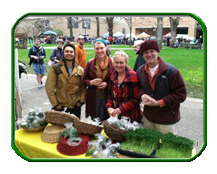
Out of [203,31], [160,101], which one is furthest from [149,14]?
[160,101]

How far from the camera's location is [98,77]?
2438mm

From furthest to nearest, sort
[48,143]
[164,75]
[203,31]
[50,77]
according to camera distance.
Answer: [50,77] → [48,143] → [164,75] → [203,31]

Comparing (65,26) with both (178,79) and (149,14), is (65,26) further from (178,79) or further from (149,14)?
(178,79)

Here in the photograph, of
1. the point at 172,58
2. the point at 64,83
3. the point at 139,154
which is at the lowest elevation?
the point at 139,154

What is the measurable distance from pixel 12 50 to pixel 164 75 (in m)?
1.44

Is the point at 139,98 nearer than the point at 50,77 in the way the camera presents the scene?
Yes

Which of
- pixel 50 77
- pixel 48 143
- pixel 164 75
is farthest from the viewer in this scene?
pixel 50 77

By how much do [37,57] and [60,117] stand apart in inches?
44.4

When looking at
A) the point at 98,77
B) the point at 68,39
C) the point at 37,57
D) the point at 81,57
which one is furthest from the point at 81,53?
the point at 98,77

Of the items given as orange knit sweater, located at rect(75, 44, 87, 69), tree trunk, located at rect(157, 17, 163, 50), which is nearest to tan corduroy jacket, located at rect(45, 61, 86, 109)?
orange knit sweater, located at rect(75, 44, 87, 69)

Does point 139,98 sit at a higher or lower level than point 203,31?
lower

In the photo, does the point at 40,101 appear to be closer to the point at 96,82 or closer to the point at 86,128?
the point at 96,82

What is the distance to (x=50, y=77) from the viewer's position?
2379 millimetres

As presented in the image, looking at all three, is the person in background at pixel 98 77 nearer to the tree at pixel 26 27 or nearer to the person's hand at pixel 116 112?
the person's hand at pixel 116 112
